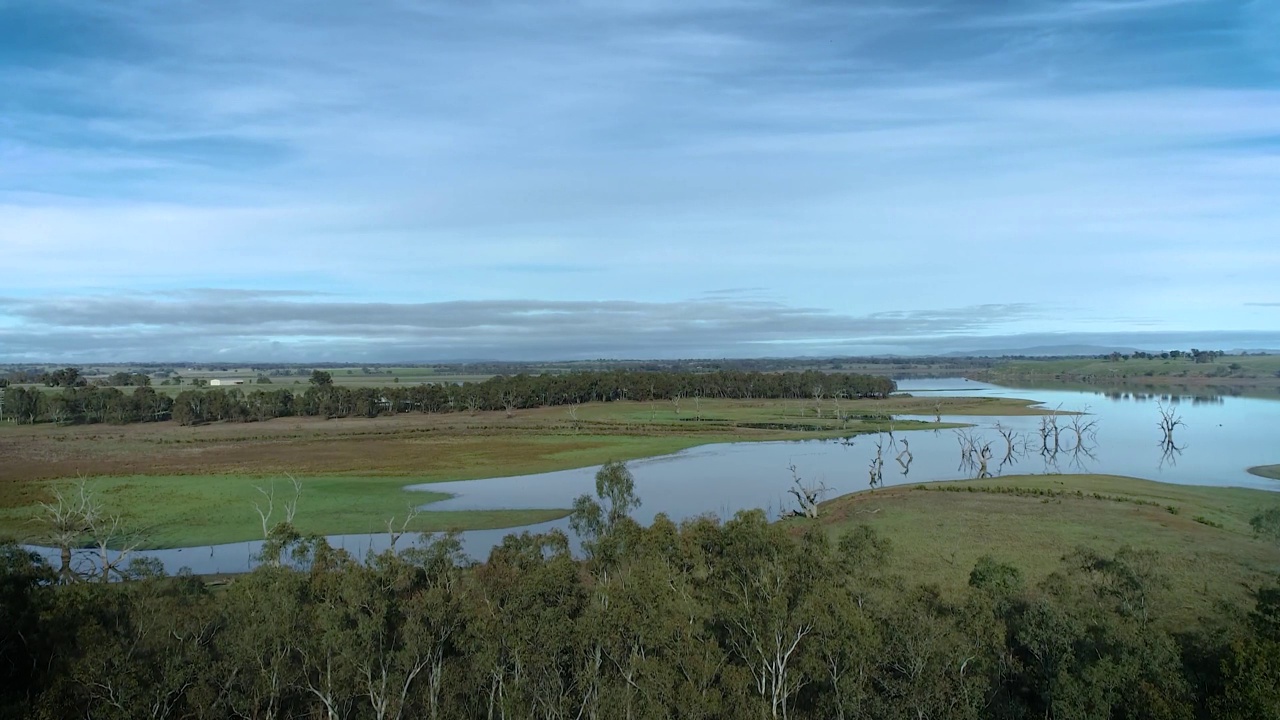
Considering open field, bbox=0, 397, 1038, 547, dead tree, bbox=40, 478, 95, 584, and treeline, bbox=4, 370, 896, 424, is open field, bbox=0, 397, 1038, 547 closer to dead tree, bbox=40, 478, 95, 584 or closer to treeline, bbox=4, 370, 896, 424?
dead tree, bbox=40, 478, 95, 584

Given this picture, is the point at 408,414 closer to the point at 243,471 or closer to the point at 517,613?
the point at 243,471

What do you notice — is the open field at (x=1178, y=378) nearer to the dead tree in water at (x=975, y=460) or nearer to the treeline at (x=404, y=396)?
the treeline at (x=404, y=396)

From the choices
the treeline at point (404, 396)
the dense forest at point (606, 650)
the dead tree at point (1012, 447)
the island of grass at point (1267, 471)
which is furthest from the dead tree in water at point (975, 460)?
the treeline at point (404, 396)

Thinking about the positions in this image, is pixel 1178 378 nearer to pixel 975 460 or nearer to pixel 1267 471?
pixel 1267 471

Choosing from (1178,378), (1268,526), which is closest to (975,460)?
(1268,526)

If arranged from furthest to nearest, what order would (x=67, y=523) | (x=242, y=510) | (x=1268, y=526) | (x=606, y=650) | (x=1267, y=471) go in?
(x=1267, y=471), (x=242, y=510), (x=67, y=523), (x=1268, y=526), (x=606, y=650)
